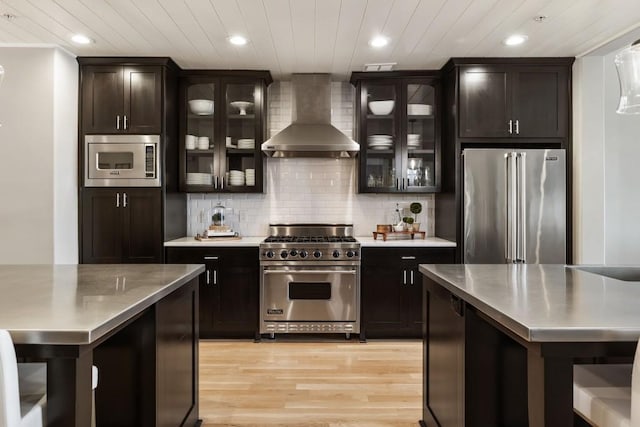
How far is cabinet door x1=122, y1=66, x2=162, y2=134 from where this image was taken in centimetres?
379

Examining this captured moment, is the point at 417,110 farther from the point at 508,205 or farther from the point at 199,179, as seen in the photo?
the point at 199,179

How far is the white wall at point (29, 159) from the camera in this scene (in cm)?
346

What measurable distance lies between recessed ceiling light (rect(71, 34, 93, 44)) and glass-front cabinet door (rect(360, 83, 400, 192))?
98.5 inches

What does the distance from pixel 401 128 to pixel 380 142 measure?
252 mm

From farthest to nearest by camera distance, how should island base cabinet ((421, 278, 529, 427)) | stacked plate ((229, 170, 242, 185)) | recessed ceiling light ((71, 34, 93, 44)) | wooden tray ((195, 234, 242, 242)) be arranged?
stacked plate ((229, 170, 242, 185))
wooden tray ((195, 234, 242, 242))
recessed ceiling light ((71, 34, 93, 44))
island base cabinet ((421, 278, 529, 427))

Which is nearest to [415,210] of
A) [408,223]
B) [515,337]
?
[408,223]

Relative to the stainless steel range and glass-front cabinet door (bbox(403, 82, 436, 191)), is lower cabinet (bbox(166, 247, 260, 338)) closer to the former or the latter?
the stainless steel range

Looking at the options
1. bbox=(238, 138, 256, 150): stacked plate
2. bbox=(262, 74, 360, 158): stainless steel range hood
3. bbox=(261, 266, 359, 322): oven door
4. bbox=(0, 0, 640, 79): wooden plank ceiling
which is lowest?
bbox=(261, 266, 359, 322): oven door

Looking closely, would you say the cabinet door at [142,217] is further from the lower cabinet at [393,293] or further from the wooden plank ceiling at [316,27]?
the lower cabinet at [393,293]

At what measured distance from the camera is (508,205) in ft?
12.0

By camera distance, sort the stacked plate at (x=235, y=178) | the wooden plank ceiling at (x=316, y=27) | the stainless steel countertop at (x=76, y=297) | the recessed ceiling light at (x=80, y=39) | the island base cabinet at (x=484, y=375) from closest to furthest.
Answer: the stainless steel countertop at (x=76, y=297) < the island base cabinet at (x=484, y=375) < the wooden plank ceiling at (x=316, y=27) < the recessed ceiling light at (x=80, y=39) < the stacked plate at (x=235, y=178)

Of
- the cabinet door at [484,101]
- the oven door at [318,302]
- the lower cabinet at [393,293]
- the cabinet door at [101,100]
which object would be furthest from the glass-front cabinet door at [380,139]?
the cabinet door at [101,100]

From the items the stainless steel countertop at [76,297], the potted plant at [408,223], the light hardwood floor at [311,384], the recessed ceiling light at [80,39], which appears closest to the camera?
the stainless steel countertop at [76,297]

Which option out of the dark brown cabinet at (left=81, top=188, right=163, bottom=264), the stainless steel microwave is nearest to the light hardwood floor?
the dark brown cabinet at (left=81, top=188, right=163, bottom=264)
